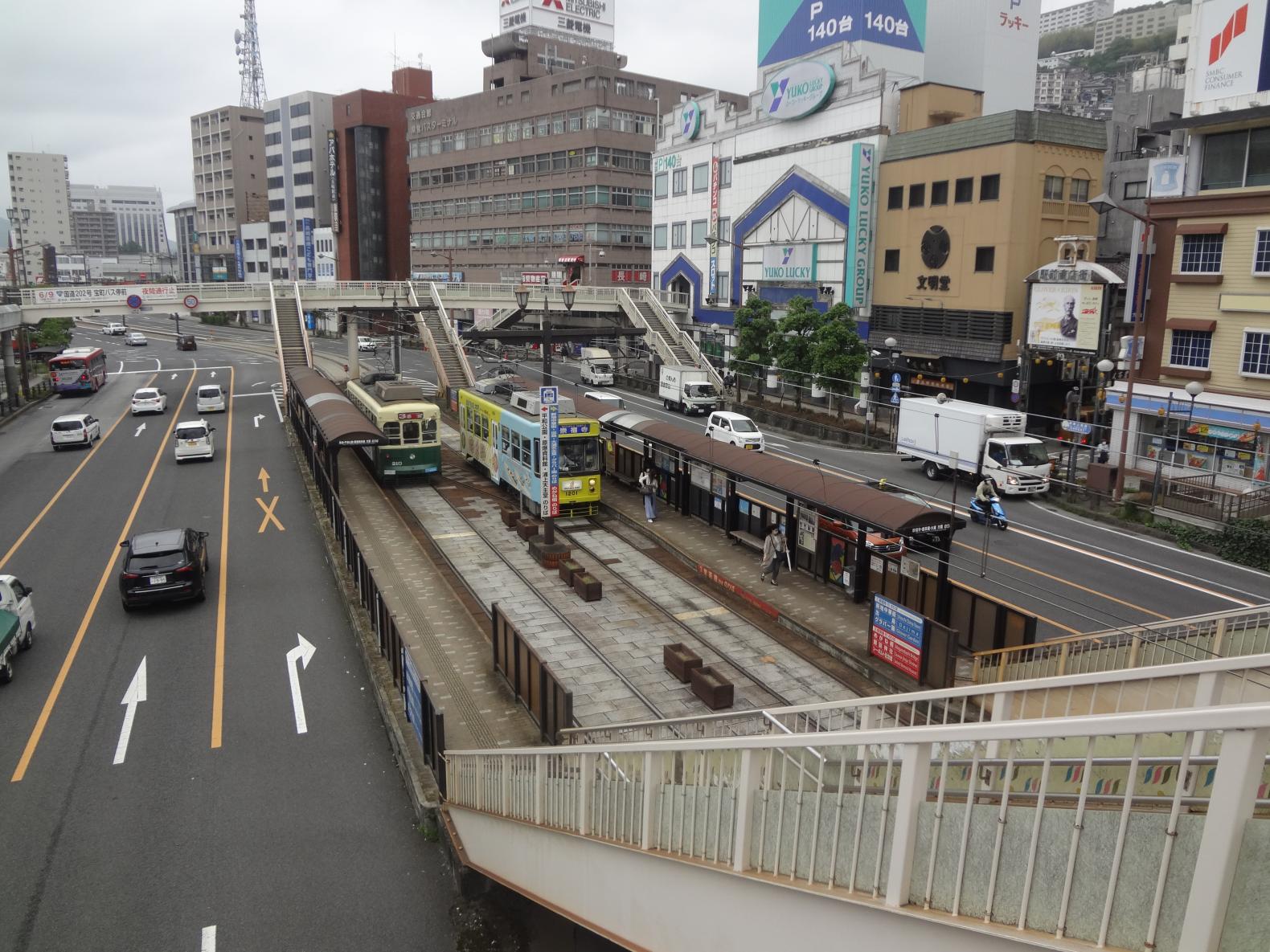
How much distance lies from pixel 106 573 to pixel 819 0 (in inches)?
1960

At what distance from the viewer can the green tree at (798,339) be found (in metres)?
45.6

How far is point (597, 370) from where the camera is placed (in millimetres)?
60719

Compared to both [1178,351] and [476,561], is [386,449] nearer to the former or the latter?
[476,561]

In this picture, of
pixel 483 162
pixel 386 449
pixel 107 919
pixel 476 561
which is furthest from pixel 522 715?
pixel 483 162

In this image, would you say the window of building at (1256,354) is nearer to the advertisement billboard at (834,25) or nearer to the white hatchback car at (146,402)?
the advertisement billboard at (834,25)

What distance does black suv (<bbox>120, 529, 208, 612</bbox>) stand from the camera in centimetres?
1977

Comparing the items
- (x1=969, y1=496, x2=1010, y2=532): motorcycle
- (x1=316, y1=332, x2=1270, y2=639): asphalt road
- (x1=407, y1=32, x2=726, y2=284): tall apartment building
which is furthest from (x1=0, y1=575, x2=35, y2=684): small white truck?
(x1=407, y1=32, x2=726, y2=284): tall apartment building

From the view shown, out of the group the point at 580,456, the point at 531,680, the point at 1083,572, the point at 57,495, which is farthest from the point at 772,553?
the point at 57,495

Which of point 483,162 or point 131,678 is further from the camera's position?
point 483,162

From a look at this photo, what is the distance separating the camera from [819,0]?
53.9 meters

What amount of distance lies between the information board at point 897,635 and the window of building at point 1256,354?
20574 millimetres

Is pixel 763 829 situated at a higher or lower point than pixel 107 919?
higher

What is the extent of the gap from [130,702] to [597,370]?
46.4 m

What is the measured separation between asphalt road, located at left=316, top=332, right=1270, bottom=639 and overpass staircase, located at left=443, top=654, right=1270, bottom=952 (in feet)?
40.1
